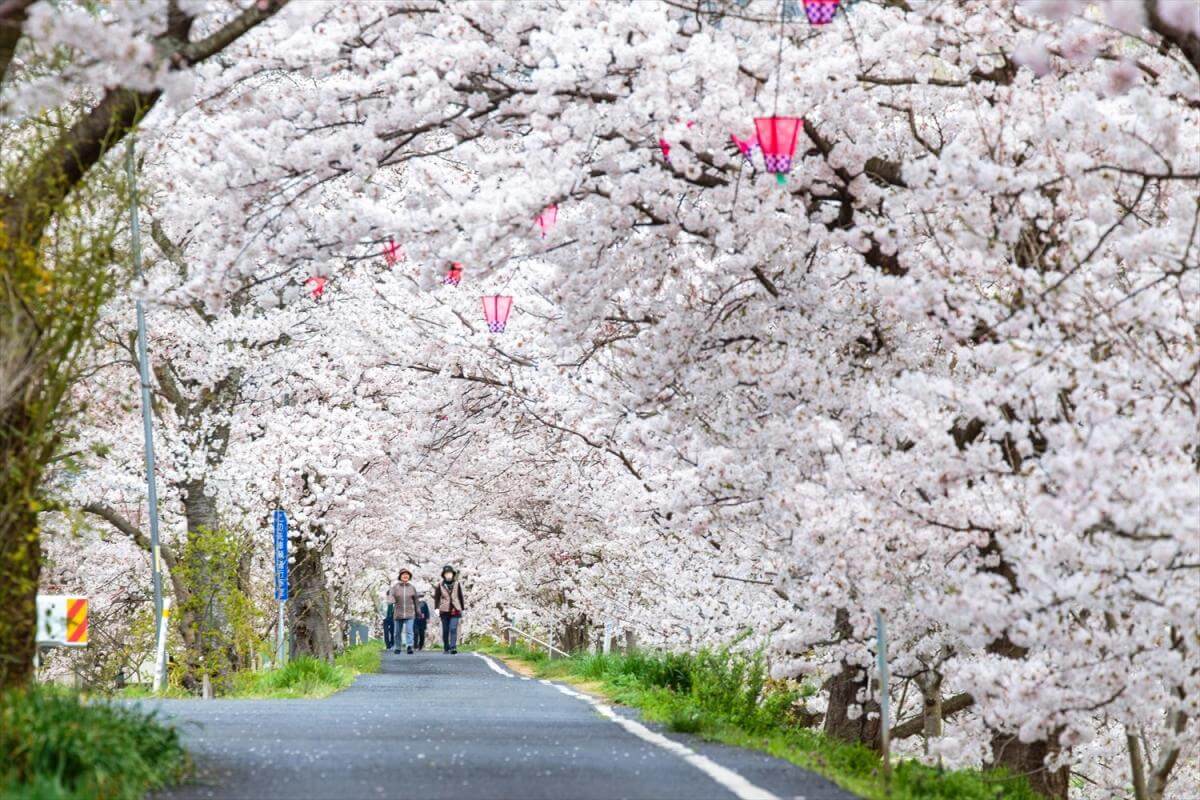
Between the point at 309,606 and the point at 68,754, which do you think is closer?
the point at 68,754

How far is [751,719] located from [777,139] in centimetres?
565

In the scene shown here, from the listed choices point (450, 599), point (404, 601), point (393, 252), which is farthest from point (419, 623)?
point (393, 252)

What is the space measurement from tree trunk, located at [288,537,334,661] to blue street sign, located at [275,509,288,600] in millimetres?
6866

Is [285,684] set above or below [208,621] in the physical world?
below

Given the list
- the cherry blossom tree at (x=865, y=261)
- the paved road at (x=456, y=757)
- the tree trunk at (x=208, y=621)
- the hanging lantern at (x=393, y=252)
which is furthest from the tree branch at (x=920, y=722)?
the tree trunk at (x=208, y=621)

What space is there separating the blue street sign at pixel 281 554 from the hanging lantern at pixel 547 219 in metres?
11.2

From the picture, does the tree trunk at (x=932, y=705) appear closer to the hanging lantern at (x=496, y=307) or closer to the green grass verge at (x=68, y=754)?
the hanging lantern at (x=496, y=307)

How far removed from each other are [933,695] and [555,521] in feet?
66.0

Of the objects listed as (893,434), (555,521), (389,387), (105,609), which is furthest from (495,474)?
(893,434)

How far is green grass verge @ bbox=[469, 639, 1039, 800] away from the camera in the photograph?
9.91 meters

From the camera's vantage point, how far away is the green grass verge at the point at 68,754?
641cm

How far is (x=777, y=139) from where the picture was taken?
9773 millimetres

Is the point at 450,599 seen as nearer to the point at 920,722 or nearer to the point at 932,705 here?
the point at 920,722

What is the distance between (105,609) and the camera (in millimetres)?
37312
